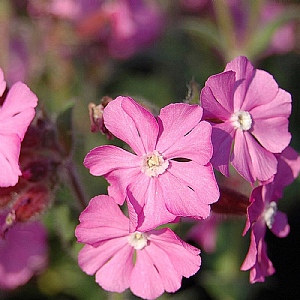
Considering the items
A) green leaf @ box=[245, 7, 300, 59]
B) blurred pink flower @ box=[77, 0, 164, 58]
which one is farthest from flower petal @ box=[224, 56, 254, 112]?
blurred pink flower @ box=[77, 0, 164, 58]

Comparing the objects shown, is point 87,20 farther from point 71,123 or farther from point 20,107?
point 20,107

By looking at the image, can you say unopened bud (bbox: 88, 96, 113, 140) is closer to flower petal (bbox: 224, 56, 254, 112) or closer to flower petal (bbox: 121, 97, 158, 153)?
flower petal (bbox: 121, 97, 158, 153)

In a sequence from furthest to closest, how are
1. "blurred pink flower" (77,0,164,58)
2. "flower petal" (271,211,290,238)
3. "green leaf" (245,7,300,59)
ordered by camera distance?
"blurred pink flower" (77,0,164,58)
"green leaf" (245,7,300,59)
"flower petal" (271,211,290,238)

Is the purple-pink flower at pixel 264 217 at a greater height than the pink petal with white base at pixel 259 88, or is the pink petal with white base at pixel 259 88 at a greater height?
the pink petal with white base at pixel 259 88

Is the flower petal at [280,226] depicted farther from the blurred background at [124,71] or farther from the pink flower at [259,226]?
the blurred background at [124,71]

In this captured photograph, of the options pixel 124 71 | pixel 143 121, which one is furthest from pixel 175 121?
pixel 124 71

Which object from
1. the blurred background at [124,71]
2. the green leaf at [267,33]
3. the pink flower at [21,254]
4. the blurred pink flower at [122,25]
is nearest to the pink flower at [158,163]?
the blurred background at [124,71]

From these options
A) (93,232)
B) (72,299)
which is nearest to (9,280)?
(72,299)
